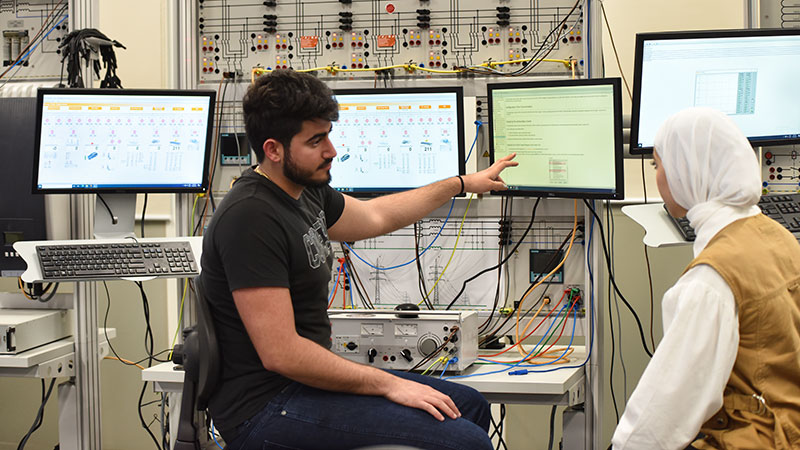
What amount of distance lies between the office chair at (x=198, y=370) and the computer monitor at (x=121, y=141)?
974 mm

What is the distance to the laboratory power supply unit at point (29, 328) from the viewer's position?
247cm

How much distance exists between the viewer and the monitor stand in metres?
2.63

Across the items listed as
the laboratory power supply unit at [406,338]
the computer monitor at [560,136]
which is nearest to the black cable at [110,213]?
the laboratory power supply unit at [406,338]

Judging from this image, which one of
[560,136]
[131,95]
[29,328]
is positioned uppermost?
[131,95]

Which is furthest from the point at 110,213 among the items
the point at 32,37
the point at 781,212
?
the point at 781,212

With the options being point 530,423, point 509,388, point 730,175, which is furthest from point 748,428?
point 530,423

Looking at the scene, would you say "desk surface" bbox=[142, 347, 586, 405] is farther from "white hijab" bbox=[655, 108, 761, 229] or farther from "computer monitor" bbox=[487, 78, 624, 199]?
"white hijab" bbox=[655, 108, 761, 229]

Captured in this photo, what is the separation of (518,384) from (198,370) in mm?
912

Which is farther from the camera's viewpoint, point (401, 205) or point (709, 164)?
point (401, 205)

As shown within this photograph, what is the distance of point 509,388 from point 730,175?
3.03 feet

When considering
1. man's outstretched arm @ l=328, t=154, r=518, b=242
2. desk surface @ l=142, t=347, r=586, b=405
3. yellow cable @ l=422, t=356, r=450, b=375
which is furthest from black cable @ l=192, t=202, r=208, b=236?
yellow cable @ l=422, t=356, r=450, b=375

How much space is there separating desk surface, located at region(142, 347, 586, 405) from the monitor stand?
1.89 ft

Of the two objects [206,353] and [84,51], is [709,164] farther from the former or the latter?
[84,51]

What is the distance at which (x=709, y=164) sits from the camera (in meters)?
1.53
